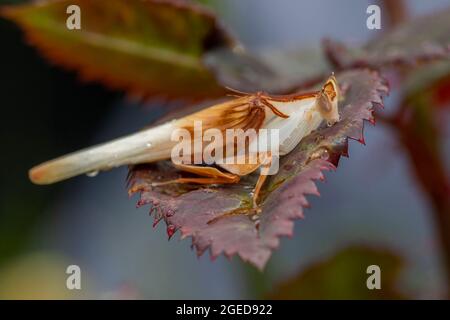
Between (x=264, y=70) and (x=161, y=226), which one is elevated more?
(x=161, y=226)

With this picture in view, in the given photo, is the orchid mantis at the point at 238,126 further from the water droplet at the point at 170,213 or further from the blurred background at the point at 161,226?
the blurred background at the point at 161,226

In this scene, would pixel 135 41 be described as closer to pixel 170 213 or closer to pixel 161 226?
pixel 170 213

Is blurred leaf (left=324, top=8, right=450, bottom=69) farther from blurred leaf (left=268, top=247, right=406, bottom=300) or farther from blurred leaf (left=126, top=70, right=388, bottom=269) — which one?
blurred leaf (left=268, top=247, right=406, bottom=300)

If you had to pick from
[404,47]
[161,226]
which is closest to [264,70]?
[404,47]

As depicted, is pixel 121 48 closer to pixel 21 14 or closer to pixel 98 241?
pixel 21 14
